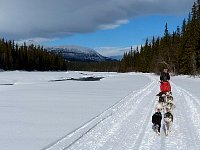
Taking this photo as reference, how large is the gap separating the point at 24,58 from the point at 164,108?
11157 centimetres

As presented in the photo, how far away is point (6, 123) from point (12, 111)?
124 inches

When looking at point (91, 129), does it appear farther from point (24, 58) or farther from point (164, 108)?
point (24, 58)

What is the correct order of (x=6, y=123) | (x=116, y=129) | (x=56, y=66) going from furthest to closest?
(x=56, y=66) → (x=6, y=123) → (x=116, y=129)

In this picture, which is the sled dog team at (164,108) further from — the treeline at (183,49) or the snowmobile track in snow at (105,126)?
the treeline at (183,49)

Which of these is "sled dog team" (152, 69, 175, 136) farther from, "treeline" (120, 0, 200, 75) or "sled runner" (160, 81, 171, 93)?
"treeline" (120, 0, 200, 75)


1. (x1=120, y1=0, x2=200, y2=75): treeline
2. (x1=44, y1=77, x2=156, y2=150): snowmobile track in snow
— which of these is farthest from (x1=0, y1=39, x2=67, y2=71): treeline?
(x1=44, y1=77, x2=156, y2=150): snowmobile track in snow

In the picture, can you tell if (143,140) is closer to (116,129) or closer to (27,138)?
(116,129)

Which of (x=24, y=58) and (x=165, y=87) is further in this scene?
(x=24, y=58)

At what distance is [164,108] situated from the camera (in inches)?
479

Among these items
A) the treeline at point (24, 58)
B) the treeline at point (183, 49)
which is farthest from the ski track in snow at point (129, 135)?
the treeline at point (24, 58)

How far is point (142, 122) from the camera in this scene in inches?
474

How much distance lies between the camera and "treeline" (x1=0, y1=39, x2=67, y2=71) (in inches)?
4262

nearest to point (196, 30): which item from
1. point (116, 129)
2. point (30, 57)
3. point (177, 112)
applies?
point (177, 112)

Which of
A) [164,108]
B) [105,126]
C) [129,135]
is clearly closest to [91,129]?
[105,126]
